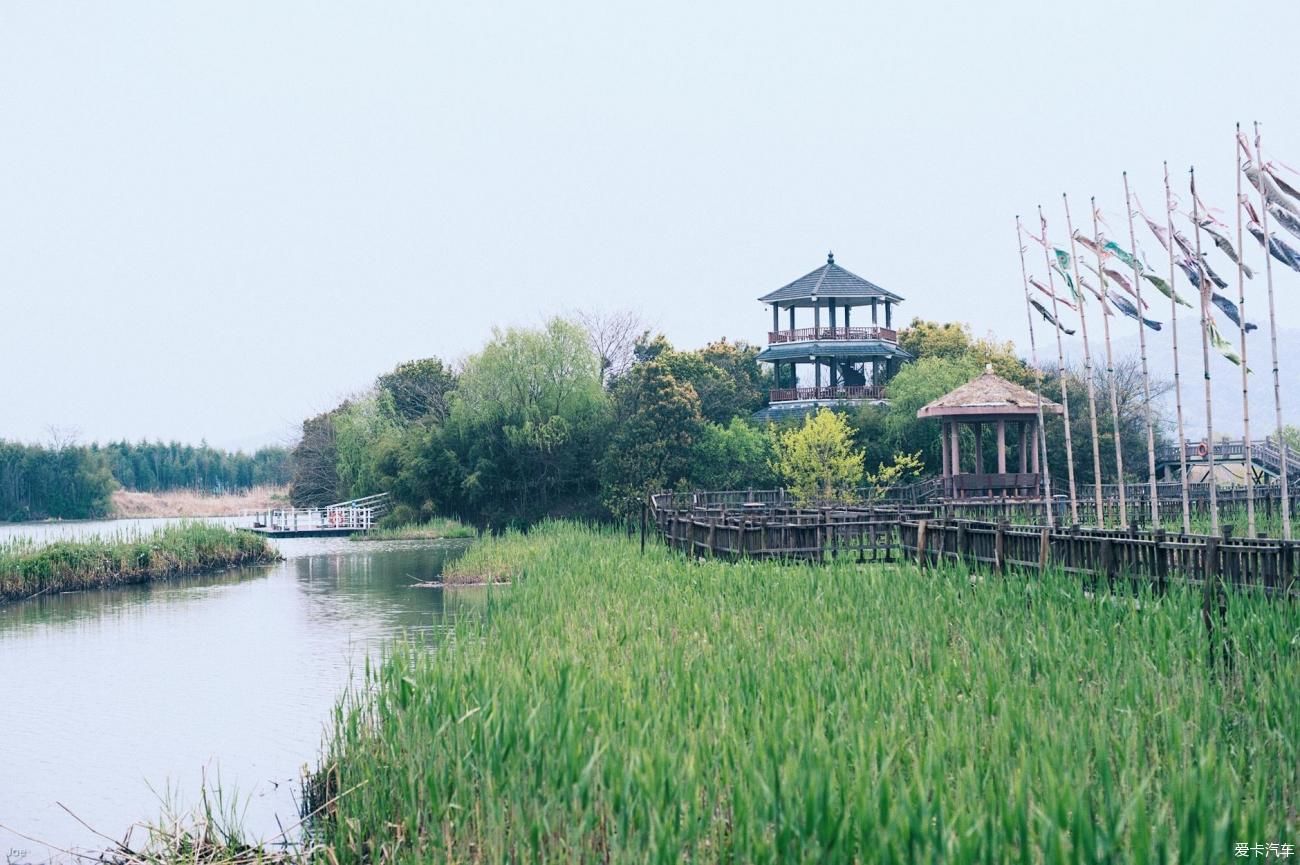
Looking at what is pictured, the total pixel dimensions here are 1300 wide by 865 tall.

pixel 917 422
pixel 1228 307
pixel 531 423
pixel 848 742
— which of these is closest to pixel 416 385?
pixel 531 423

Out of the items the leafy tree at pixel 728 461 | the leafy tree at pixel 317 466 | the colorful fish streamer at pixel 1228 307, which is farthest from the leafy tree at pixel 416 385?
the colorful fish streamer at pixel 1228 307

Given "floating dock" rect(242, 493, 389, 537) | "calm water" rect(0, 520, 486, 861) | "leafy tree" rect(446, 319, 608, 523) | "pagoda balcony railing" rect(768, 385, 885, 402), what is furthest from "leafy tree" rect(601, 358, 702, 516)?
"calm water" rect(0, 520, 486, 861)

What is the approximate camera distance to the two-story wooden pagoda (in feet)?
156

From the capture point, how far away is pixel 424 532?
45594 mm

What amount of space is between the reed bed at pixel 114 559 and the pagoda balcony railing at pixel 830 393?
2185cm

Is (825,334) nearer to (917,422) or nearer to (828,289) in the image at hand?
(828,289)

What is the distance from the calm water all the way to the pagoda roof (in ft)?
80.6

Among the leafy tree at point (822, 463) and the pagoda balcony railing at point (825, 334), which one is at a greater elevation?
the pagoda balcony railing at point (825, 334)

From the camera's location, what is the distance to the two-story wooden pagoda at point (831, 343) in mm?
47406

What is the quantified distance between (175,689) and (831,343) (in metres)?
35.6

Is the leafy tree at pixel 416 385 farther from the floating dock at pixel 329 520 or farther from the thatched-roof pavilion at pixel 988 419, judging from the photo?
the thatched-roof pavilion at pixel 988 419

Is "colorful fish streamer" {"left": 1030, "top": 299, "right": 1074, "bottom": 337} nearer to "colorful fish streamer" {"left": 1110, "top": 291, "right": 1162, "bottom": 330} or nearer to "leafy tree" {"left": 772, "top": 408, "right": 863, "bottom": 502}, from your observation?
"colorful fish streamer" {"left": 1110, "top": 291, "right": 1162, "bottom": 330}

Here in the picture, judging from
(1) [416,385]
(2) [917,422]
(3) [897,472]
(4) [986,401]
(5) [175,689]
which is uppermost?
(1) [416,385]

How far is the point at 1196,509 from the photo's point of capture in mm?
31094
